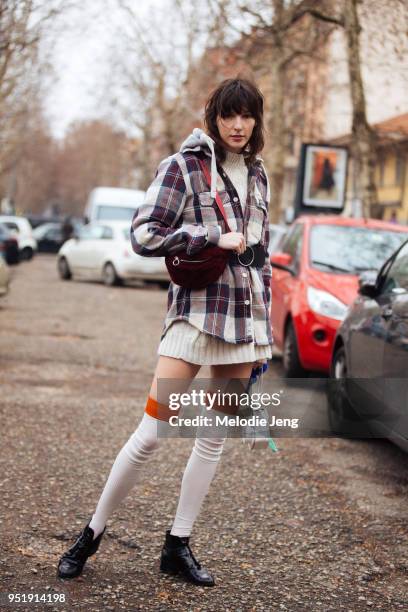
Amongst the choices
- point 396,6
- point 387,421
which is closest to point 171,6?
point 396,6

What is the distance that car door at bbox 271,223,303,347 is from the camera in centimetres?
934

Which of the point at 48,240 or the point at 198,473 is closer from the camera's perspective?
the point at 198,473

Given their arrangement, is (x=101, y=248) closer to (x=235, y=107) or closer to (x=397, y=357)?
(x=397, y=357)

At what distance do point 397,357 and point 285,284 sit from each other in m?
4.43

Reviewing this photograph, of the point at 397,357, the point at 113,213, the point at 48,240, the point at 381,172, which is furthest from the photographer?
the point at 48,240

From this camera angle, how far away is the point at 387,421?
210 inches

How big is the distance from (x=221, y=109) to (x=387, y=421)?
243 cm

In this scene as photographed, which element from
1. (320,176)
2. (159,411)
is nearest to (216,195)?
(159,411)

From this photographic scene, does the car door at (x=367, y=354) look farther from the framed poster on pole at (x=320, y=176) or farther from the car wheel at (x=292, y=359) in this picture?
the framed poster on pole at (x=320, y=176)

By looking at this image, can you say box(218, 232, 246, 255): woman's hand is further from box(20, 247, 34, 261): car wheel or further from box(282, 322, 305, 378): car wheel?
box(20, 247, 34, 261): car wheel

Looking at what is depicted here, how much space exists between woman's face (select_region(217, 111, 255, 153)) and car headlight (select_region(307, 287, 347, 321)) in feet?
16.5

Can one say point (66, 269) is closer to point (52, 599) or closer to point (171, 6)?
point (171, 6)

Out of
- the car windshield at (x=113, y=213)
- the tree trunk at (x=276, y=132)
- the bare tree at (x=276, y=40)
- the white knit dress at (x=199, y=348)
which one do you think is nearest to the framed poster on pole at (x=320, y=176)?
the bare tree at (x=276, y=40)

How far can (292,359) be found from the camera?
28.9 feet
